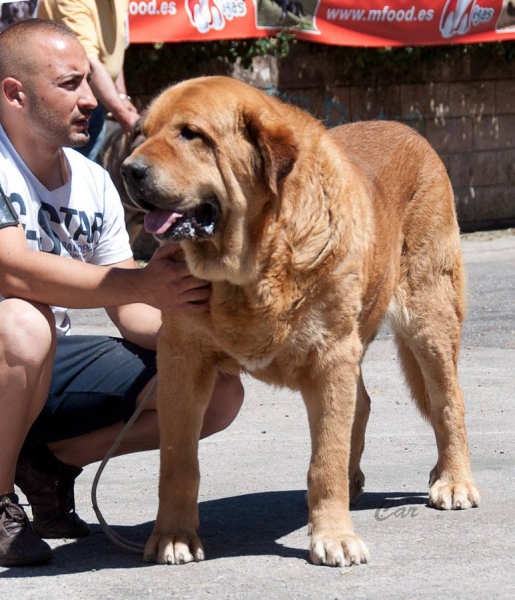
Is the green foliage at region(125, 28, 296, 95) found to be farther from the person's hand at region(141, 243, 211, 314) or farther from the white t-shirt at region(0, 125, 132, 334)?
the person's hand at region(141, 243, 211, 314)

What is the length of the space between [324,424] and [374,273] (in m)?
0.69

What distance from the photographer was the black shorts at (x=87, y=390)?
402 cm

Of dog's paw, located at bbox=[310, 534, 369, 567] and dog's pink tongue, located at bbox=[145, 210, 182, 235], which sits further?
dog's paw, located at bbox=[310, 534, 369, 567]

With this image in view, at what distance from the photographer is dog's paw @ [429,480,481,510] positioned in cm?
423

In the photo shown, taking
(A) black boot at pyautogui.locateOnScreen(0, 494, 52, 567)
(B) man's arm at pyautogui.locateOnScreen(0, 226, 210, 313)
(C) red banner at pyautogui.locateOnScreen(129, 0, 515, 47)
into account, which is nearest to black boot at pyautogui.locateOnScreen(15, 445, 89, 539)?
(A) black boot at pyautogui.locateOnScreen(0, 494, 52, 567)

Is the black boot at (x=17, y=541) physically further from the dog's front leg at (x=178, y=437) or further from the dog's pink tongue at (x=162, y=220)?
the dog's pink tongue at (x=162, y=220)

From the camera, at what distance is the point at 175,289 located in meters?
3.58

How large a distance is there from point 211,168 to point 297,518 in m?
1.49

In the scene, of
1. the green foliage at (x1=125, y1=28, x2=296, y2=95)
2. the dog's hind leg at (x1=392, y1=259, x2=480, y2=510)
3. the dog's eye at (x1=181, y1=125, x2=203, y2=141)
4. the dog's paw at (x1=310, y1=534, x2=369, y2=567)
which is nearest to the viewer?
the dog's eye at (x1=181, y1=125, x2=203, y2=141)

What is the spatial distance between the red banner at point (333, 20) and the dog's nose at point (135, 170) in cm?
666

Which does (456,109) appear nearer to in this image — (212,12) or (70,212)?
(212,12)

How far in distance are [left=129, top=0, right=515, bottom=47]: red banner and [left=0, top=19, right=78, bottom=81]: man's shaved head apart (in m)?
5.74

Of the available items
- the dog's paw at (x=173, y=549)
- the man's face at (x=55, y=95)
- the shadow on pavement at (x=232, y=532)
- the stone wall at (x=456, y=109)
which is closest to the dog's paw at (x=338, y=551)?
the shadow on pavement at (x=232, y=532)

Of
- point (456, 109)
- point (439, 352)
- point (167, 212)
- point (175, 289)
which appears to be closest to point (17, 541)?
point (175, 289)
